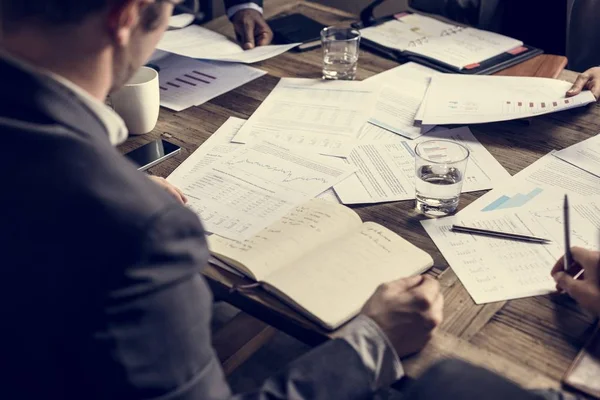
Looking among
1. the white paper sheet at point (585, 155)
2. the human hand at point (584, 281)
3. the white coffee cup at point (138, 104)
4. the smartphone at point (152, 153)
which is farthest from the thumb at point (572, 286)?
the white coffee cup at point (138, 104)

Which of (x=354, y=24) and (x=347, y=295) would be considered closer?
(x=347, y=295)

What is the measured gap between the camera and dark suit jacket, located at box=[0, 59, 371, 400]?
71 centimetres

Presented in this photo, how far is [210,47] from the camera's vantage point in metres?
1.83

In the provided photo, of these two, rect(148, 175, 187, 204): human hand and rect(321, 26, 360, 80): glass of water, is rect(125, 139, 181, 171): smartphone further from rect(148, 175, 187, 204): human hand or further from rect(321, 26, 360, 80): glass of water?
rect(321, 26, 360, 80): glass of water

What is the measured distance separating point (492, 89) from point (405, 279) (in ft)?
2.47

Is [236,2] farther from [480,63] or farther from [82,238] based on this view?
[82,238]

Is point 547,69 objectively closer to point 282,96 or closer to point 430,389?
point 282,96

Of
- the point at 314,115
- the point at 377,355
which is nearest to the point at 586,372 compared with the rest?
the point at 377,355

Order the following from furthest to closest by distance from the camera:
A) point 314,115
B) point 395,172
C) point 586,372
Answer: point 314,115 → point 395,172 → point 586,372

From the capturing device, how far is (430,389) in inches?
33.5

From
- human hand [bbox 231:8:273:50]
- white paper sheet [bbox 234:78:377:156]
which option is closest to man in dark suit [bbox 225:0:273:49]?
human hand [bbox 231:8:273:50]

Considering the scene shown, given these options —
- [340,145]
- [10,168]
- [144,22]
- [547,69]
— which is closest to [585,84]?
[547,69]

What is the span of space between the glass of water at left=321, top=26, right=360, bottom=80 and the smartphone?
18.4 inches

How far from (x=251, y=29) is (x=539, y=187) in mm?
890
